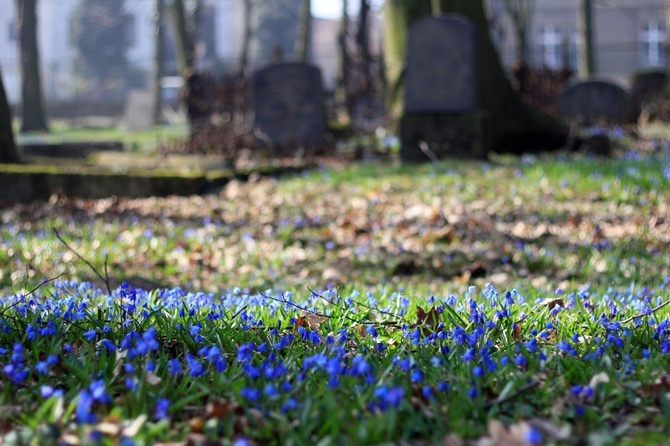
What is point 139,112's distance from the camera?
2786cm

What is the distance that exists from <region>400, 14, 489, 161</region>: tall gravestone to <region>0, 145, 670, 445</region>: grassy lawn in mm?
3678

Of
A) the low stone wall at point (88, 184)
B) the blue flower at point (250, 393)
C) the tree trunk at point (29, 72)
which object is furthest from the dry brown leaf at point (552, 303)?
the tree trunk at point (29, 72)

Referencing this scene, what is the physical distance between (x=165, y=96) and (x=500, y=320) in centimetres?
4067

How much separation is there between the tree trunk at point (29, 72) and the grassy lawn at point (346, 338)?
19.9 metres

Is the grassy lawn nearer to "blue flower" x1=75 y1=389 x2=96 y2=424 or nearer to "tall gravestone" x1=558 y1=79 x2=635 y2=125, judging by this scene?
"blue flower" x1=75 y1=389 x2=96 y2=424

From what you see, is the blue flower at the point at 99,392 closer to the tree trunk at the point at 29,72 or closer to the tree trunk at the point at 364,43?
the tree trunk at the point at 364,43

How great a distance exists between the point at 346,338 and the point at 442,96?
7.98 meters

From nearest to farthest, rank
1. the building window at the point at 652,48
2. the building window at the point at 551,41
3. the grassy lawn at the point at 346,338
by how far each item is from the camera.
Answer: the grassy lawn at the point at 346,338, the building window at the point at 652,48, the building window at the point at 551,41

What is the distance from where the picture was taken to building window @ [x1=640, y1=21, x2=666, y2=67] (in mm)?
48812

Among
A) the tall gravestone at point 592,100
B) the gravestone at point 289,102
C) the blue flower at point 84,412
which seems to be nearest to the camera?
the blue flower at point 84,412

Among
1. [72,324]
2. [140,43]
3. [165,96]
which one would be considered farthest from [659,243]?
[140,43]

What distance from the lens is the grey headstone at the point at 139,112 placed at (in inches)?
1088

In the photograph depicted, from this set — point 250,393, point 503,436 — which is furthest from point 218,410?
point 503,436

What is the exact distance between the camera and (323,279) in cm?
561
